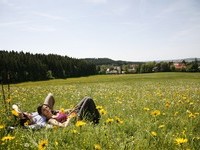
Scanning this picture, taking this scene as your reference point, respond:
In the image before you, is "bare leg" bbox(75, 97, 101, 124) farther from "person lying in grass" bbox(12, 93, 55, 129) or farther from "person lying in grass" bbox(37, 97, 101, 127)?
"person lying in grass" bbox(12, 93, 55, 129)

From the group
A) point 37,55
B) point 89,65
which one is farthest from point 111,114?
point 89,65

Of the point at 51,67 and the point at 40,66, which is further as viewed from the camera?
the point at 51,67

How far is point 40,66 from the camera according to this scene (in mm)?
99000

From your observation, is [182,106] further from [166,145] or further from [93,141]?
[93,141]

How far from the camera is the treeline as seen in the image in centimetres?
8925

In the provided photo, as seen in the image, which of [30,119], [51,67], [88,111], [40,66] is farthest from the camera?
[51,67]

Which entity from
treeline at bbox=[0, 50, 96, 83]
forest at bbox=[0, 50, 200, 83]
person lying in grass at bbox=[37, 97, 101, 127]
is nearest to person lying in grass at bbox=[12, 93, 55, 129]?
person lying in grass at bbox=[37, 97, 101, 127]

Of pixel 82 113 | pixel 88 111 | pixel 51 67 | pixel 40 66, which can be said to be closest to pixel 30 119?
pixel 82 113

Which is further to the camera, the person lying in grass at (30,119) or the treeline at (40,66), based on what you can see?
the treeline at (40,66)

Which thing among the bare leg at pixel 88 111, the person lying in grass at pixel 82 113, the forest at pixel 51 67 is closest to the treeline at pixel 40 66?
the forest at pixel 51 67

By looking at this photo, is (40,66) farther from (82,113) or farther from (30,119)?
(30,119)

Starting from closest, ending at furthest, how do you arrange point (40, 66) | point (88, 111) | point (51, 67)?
point (88, 111) → point (40, 66) → point (51, 67)

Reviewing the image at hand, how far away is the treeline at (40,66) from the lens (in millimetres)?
89250

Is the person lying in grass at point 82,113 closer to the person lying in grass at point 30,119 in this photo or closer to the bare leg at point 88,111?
the bare leg at point 88,111
